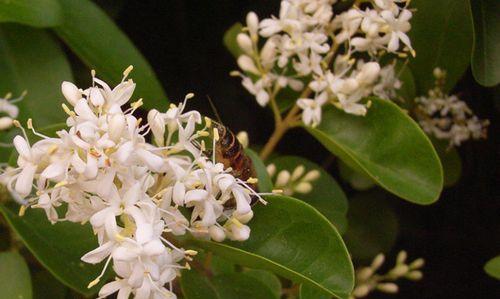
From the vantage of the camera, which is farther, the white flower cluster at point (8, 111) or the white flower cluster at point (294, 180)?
the white flower cluster at point (294, 180)

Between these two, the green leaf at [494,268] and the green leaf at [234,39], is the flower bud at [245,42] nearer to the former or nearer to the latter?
the green leaf at [234,39]

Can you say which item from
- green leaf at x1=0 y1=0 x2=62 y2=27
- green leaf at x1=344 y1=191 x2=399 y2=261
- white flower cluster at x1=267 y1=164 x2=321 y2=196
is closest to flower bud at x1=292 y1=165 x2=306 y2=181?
white flower cluster at x1=267 y1=164 x2=321 y2=196

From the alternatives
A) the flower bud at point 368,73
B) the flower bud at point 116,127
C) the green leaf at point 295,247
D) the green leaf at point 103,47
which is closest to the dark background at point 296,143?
the green leaf at point 103,47

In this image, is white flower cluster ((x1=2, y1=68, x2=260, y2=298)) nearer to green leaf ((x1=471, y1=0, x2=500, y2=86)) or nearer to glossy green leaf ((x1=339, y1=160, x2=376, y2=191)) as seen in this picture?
green leaf ((x1=471, y1=0, x2=500, y2=86))

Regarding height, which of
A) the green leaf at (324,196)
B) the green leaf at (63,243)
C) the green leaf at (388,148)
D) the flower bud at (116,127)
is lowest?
the green leaf at (324,196)

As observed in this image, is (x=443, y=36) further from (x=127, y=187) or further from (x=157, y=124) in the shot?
(x=127, y=187)

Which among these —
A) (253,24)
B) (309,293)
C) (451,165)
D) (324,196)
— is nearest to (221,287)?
(309,293)
